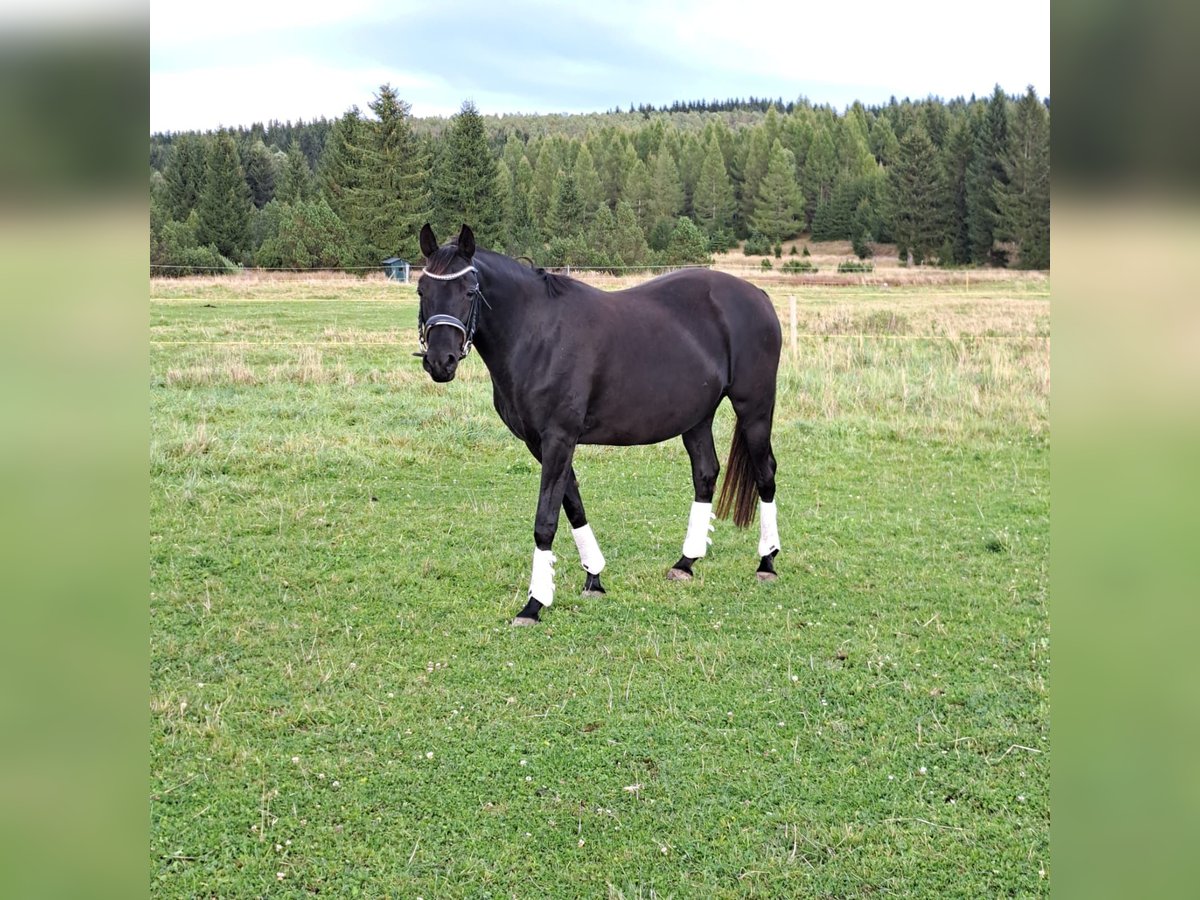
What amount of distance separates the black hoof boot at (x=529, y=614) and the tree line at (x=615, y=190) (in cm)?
2071

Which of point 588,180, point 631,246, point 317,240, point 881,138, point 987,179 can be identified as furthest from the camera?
point 881,138

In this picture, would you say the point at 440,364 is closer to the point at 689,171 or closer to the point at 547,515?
the point at 547,515

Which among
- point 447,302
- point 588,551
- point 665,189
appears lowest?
point 588,551

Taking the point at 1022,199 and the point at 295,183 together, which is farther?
the point at 295,183

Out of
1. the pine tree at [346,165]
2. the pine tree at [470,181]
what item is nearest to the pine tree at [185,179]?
the pine tree at [346,165]

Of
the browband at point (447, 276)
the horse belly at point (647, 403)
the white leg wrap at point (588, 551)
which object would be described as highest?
the browband at point (447, 276)

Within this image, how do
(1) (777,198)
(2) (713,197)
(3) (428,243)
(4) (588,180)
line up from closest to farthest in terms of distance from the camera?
(3) (428,243), (4) (588,180), (2) (713,197), (1) (777,198)

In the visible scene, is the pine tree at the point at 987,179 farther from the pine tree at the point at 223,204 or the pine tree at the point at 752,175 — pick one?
the pine tree at the point at 223,204

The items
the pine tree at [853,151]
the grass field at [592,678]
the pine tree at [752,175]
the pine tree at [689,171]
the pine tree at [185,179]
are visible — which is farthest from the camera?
the pine tree at [853,151]

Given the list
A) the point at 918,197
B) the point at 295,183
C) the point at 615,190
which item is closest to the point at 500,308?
the point at 295,183

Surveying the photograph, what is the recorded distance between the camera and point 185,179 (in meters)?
57.5

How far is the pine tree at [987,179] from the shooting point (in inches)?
2331

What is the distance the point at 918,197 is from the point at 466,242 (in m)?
69.5
